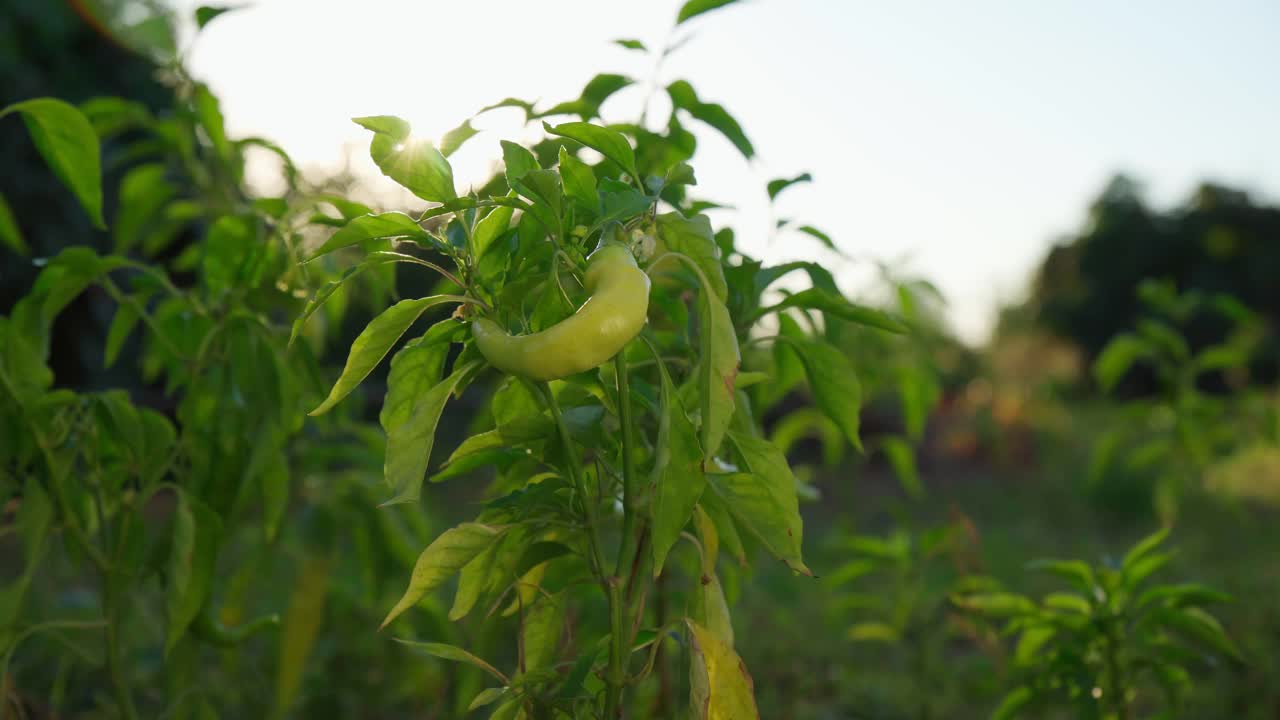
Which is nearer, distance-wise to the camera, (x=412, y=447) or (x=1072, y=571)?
(x=412, y=447)

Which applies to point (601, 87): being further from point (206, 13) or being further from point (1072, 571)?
point (1072, 571)

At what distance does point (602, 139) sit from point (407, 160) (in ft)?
0.47

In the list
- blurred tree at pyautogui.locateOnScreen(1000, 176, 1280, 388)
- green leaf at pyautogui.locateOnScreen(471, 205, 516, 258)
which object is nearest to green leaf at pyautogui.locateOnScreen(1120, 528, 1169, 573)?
green leaf at pyautogui.locateOnScreen(471, 205, 516, 258)

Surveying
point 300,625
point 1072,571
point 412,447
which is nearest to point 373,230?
point 412,447

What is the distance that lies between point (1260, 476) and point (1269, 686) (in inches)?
202

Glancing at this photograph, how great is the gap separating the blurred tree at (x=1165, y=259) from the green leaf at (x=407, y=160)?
1626cm

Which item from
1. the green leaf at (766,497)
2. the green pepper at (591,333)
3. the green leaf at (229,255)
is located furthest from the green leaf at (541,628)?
the green leaf at (229,255)

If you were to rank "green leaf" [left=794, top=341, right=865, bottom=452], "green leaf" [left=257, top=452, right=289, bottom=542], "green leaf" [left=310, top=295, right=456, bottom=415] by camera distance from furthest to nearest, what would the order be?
"green leaf" [left=257, top=452, right=289, bottom=542]
"green leaf" [left=794, top=341, right=865, bottom=452]
"green leaf" [left=310, top=295, right=456, bottom=415]

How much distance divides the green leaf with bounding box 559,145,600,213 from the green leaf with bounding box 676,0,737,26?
0.28 metres

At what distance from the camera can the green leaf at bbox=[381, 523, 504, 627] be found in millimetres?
691

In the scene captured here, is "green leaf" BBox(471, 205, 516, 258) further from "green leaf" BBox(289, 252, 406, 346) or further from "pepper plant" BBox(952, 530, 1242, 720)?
"pepper plant" BBox(952, 530, 1242, 720)

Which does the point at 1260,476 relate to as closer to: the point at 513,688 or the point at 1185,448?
the point at 1185,448

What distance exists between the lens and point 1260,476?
6781mm

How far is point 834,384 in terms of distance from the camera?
900 millimetres
